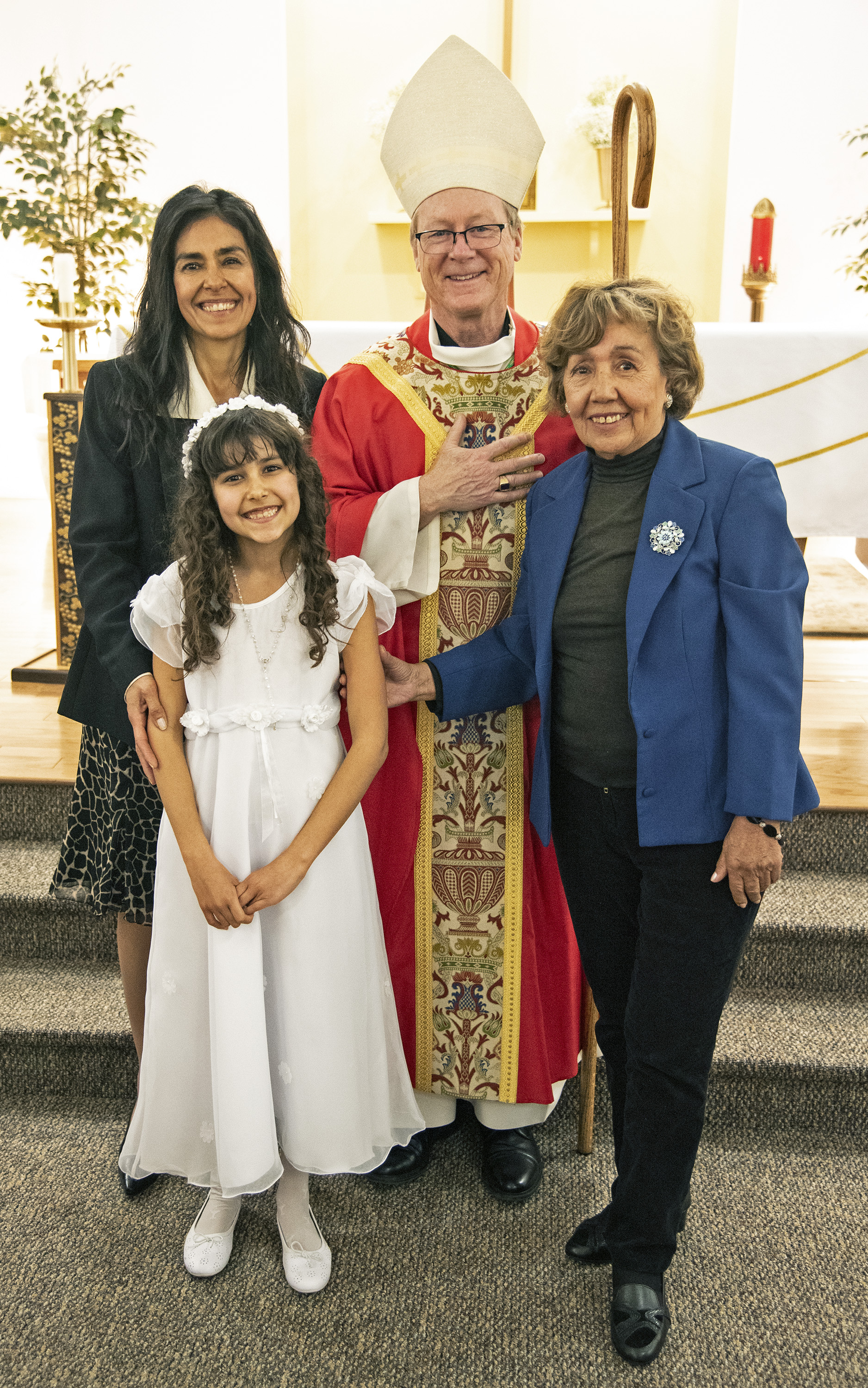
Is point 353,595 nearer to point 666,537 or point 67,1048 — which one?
point 666,537

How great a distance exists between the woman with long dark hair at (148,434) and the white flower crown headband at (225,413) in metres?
0.21

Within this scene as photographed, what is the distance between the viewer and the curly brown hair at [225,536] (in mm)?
1552

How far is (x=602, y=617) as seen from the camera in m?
1.56

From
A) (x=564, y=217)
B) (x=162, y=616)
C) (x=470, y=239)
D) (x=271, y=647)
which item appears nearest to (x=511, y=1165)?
(x=271, y=647)

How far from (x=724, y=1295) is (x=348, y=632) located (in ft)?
4.14

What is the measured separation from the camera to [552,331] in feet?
5.09

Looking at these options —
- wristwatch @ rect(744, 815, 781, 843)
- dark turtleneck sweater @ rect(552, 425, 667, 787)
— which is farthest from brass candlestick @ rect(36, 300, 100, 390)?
wristwatch @ rect(744, 815, 781, 843)

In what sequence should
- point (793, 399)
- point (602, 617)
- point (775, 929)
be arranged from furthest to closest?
point (793, 399)
point (775, 929)
point (602, 617)

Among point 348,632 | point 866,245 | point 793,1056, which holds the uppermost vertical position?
point 866,245

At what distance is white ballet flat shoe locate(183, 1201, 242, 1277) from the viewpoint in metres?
1.83

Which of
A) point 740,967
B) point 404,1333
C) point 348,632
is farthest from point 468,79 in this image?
point 404,1333

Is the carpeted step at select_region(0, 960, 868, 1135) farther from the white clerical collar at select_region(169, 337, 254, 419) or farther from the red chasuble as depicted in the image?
the white clerical collar at select_region(169, 337, 254, 419)

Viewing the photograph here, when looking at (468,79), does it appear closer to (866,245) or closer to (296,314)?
(296,314)

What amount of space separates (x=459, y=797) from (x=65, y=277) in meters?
2.70
